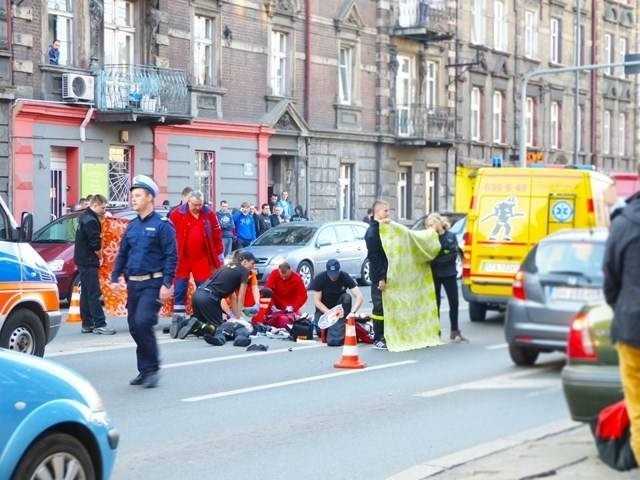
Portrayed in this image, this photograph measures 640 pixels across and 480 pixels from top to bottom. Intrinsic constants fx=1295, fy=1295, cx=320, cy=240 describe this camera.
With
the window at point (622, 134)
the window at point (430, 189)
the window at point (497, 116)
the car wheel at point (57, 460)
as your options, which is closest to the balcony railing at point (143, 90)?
the window at point (430, 189)

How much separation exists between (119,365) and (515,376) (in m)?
4.21

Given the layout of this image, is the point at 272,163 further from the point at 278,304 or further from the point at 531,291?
the point at 531,291

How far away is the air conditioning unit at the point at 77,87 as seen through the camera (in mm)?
28000

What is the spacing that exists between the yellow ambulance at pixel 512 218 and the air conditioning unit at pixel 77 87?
11.7m

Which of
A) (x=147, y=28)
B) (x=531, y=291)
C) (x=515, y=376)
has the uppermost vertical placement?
(x=147, y=28)

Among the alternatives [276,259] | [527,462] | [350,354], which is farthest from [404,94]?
[527,462]

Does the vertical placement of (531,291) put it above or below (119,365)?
above

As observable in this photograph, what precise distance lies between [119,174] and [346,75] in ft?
37.8

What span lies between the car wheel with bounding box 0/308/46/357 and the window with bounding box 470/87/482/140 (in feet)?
116

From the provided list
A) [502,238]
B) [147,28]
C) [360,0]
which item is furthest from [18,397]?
[360,0]

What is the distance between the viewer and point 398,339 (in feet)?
51.8

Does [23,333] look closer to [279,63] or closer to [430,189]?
[279,63]

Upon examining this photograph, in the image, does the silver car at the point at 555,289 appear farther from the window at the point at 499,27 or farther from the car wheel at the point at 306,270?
the window at the point at 499,27

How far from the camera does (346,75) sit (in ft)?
131
